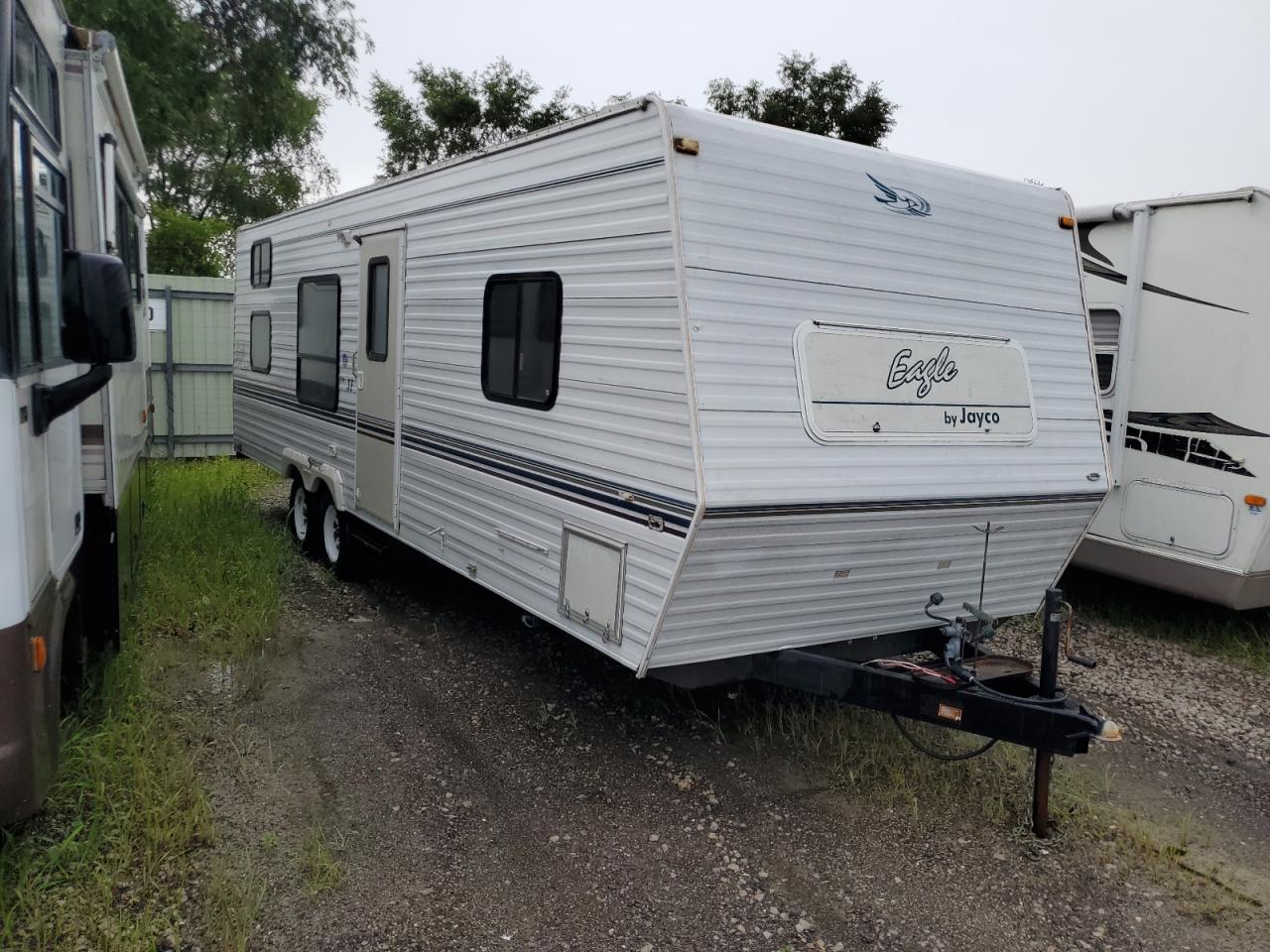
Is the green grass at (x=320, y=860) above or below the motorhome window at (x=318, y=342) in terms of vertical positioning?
below

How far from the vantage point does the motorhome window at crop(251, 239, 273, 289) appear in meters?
8.46

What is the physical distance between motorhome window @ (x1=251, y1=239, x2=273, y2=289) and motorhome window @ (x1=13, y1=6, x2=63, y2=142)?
5.05 m

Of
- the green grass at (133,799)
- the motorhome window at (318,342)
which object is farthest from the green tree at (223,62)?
the green grass at (133,799)

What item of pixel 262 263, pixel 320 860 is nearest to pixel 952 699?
pixel 320 860

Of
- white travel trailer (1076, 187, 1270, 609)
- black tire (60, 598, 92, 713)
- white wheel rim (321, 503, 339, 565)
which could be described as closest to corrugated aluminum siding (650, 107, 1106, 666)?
white travel trailer (1076, 187, 1270, 609)

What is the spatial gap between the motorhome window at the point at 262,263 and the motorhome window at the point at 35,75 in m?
5.05

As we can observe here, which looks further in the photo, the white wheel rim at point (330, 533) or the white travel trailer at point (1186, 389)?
the white wheel rim at point (330, 533)

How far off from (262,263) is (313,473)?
2378 mm

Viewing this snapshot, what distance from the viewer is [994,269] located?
177 inches

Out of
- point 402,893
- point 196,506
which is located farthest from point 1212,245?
point 196,506

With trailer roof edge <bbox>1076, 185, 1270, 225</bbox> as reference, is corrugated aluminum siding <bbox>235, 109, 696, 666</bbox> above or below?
below

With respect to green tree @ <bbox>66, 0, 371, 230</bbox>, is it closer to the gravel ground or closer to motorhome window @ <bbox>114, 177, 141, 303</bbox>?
motorhome window @ <bbox>114, 177, 141, 303</bbox>

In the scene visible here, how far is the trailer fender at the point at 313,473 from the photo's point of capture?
22.4 feet

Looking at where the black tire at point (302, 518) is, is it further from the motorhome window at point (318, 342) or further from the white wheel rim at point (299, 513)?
the motorhome window at point (318, 342)
